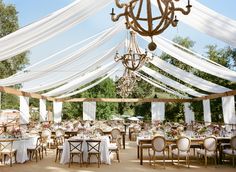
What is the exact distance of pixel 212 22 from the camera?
659cm

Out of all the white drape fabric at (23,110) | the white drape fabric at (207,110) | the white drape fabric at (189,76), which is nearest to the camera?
the white drape fabric at (189,76)

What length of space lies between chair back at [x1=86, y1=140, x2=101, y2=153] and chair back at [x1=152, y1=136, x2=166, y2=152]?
61.0 inches

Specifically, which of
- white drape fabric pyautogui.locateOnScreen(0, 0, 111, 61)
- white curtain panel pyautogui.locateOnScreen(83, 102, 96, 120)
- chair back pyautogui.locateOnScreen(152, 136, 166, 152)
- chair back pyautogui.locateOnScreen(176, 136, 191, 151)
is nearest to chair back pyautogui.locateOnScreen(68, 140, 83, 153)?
chair back pyautogui.locateOnScreen(152, 136, 166, 152)

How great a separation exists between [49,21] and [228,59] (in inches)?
449

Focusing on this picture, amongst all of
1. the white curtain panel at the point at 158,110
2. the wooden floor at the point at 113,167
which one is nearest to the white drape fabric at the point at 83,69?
the wooden floor at the point at 113,167

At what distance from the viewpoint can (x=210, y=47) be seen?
52.0 feet

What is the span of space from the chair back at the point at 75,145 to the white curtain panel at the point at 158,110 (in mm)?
12395

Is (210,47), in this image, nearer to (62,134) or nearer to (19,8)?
(62,134)

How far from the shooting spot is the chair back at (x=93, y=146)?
8.76m

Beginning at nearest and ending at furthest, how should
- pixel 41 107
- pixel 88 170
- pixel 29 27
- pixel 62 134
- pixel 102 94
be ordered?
1. pixel 29 27
2. pixel 88 170
3. pixel 62 134
4. pixel 41 107
5. pixel 102 94

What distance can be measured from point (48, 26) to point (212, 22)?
345cm

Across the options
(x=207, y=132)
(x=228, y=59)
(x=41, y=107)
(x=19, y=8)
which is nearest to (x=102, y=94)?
(x=41, y=107)

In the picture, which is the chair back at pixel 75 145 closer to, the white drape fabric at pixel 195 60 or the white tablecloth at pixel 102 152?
the white tablecloth at pixel 102 152

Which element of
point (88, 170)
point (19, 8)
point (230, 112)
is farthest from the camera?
point (19, 8)
